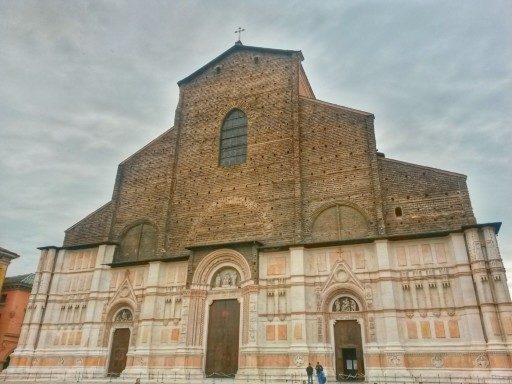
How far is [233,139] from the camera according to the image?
20.3m

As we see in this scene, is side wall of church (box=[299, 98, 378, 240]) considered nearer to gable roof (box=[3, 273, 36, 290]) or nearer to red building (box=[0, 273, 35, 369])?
gable roof (box=[3, 273, 36, 290])

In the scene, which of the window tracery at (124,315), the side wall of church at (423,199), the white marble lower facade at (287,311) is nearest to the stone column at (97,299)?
the white marble lower facade at (287,311)

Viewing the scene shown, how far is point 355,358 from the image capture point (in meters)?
14.1

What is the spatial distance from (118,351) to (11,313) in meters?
11.6

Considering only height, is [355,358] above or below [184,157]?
below

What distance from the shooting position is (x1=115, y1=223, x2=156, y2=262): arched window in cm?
1912

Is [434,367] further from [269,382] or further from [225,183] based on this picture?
[225,183]

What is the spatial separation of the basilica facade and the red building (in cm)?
758

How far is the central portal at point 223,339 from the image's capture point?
15453 mm

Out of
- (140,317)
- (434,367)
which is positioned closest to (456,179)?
(434,367)

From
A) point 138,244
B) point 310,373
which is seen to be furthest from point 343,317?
point 138,244

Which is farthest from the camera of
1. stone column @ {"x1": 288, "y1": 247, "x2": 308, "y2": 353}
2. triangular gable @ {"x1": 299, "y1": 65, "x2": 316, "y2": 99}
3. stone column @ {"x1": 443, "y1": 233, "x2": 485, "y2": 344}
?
triangular gable @ {"x1": 299, "y1": 65, "x2": 316, "y2": 99}

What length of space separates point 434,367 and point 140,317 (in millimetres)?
11608

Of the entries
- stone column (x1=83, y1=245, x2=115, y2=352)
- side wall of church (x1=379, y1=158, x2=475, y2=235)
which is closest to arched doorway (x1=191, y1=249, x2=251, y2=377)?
stone column (x1=83, y1=245, x2=115, y2=352)
